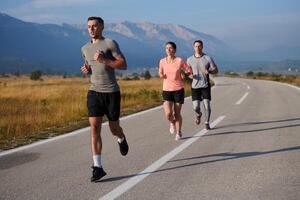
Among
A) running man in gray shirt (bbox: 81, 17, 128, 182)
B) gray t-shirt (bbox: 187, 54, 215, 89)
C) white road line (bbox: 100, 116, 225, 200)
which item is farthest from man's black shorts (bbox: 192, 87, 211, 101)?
running man in gray shirt (bbox: 81, 17, 128, 182)

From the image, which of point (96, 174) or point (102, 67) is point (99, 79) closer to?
point (102, 67)

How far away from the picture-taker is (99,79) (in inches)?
245

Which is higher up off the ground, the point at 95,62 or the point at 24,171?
the point at 95,62

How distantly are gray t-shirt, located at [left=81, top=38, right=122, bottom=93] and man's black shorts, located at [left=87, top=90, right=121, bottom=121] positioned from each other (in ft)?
0.20

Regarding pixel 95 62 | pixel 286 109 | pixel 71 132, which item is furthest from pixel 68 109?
pixel 95 62

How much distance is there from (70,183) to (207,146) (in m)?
3.38

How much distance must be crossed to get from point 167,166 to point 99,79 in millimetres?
1692

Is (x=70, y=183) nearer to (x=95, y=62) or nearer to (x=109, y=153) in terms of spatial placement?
(x=95, y=62)

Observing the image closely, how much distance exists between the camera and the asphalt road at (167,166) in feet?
18.5

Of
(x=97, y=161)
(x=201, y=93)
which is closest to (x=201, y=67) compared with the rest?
(x=201, y=93)

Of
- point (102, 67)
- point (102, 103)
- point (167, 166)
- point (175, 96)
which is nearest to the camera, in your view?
point (102, 67)

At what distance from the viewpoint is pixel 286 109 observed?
52.5ft

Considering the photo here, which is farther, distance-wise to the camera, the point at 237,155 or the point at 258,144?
the point at 258,144

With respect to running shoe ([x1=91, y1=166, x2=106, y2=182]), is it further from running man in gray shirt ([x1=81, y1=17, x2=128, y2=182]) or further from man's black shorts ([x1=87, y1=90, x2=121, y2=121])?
man's black shorts ([x1=87, y1=90, x2=121, y2=121])
